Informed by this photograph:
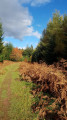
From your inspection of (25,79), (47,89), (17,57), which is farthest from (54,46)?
(17,57)

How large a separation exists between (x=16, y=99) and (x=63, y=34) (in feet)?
32.8

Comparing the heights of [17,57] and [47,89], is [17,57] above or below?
above

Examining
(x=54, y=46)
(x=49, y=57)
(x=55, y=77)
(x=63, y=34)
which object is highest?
(x=63, y=34)

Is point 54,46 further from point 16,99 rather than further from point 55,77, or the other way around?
point 16,99

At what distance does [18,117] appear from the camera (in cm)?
380

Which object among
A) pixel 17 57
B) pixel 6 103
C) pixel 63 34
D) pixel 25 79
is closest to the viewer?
pixel 6 103

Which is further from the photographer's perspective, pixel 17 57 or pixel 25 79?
pixel 17 57

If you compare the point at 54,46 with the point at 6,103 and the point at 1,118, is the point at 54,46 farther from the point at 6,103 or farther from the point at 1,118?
the point at 1,118

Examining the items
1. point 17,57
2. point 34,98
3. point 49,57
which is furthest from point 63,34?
point 17,57

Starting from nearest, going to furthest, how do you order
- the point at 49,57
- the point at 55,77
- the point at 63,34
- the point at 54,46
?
the point at 55,77 < the point at 63,34 < the point at 54,46 < the point at 49,57

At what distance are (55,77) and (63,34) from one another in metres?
8.19

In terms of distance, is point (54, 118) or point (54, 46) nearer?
Result: point (54, 118)

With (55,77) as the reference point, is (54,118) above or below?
below

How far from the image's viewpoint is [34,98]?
18.1ft
